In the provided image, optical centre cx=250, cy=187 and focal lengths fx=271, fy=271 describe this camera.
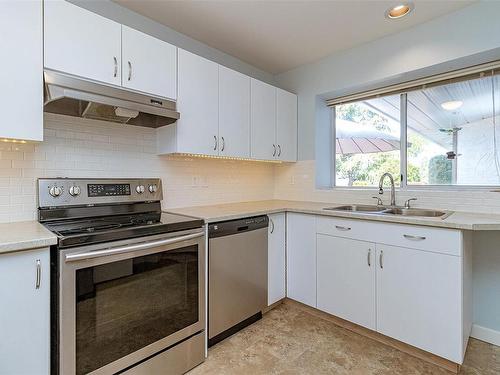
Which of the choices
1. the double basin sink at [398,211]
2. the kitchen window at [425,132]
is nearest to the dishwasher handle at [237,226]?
the double basin sink at [398,211]

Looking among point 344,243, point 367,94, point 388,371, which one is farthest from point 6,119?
point 367,94

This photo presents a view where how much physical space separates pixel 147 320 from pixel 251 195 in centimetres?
182

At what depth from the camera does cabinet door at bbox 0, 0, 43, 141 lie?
131 centimetres

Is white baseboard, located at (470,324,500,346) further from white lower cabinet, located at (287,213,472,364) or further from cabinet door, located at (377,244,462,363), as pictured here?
cabinet door, located at (377,244,462,363)

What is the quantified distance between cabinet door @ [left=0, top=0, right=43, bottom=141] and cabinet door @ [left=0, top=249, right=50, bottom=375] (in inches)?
25.1

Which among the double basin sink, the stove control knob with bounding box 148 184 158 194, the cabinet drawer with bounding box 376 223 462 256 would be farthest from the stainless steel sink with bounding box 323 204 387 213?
the stove control knob with bounding box 148 184 158 194

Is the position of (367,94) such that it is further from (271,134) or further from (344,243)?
(344,243)

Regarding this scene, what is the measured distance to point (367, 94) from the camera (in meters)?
2.73

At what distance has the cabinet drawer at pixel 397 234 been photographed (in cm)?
165

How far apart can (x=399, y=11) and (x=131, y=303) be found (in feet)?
8.72

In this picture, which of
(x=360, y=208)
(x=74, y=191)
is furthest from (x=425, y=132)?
(x=74, y=191)

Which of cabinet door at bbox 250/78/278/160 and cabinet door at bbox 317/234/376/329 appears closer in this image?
cabinet door at bbox 317/234/376/329

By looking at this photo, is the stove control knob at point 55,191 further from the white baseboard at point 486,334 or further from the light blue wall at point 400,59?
the white baseboard at point 486,334

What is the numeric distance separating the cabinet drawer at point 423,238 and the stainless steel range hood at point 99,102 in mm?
1688
